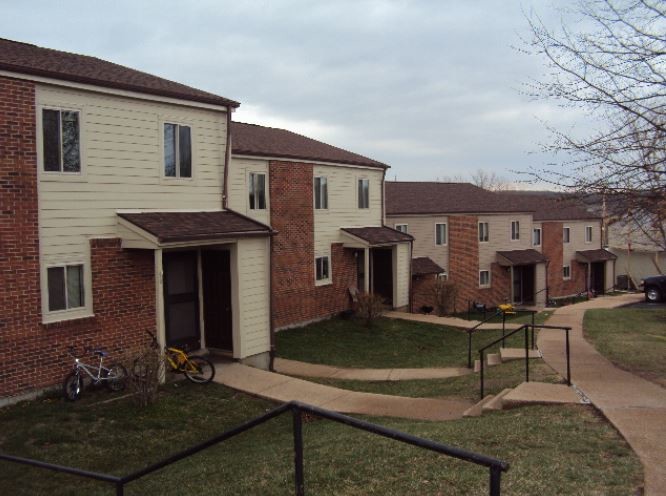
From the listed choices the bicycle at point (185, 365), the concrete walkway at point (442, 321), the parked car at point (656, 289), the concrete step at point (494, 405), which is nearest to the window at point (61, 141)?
the bicycle at point (185, 365)

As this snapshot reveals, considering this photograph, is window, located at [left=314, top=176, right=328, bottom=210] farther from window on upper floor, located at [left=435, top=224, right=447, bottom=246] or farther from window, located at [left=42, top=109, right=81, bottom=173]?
window on upper floor, located at [left=435, top=224, right=447, bottom=246]

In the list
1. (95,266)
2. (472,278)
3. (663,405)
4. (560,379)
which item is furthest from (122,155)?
(472,278)

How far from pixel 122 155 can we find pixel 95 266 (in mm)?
2207

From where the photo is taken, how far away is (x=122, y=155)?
38.9 ft

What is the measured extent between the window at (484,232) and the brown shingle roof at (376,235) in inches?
430

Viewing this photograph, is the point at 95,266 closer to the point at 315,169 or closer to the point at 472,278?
the point at 315,169

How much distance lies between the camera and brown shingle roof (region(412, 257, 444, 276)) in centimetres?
2929

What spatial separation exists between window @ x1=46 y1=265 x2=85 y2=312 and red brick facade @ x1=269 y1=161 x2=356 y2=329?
8.19 m

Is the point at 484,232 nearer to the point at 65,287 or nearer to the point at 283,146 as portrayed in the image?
the point at 283,146

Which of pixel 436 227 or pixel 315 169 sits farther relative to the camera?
pixel 436 227

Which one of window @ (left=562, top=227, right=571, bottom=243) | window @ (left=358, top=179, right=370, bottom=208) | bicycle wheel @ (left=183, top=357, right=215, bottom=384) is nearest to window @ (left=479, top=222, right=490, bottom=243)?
window @ (left=562, top=227, right=571, bottom=243)

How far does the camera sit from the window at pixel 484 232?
112ft

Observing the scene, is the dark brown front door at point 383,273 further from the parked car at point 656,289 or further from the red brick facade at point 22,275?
the red brick facade at point 22,275

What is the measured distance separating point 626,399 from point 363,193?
53.3 feet
